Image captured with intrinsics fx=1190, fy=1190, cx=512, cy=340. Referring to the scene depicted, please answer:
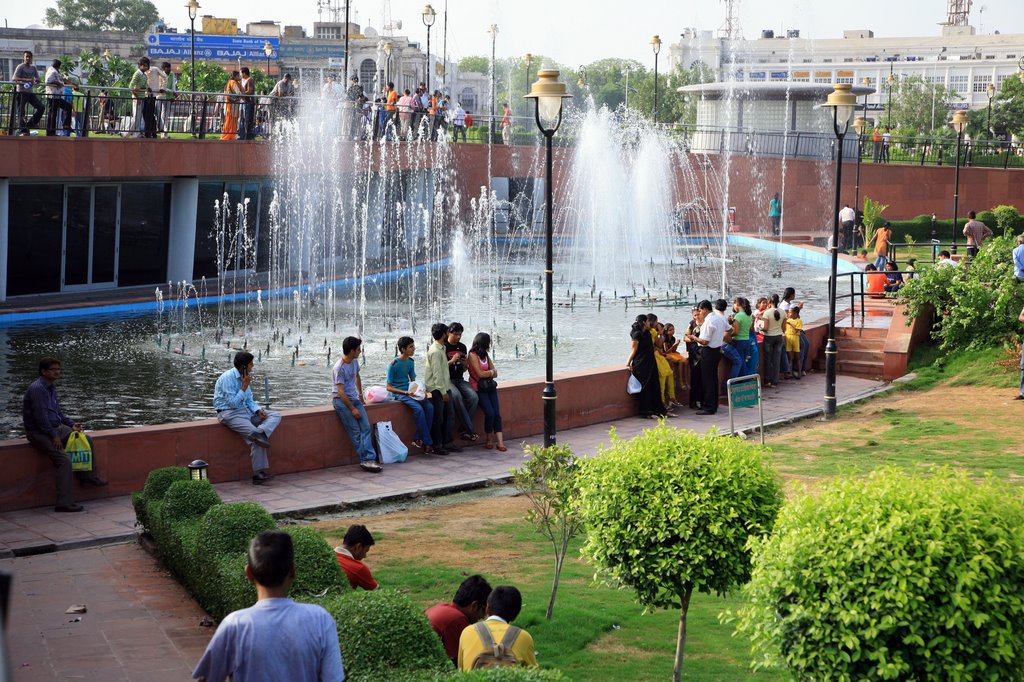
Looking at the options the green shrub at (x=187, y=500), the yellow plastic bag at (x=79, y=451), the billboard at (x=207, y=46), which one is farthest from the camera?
the billboard at (x=207, y=46)

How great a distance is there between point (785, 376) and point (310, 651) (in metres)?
14.7

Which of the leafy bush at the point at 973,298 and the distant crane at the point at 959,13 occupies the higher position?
the distant crane at the point at 959,13

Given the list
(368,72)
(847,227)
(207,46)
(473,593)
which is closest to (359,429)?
(473,593)

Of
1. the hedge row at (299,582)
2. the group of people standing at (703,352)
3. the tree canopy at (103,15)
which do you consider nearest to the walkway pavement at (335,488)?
the group of people standing at (703,352)

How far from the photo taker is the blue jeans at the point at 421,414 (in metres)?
12.5

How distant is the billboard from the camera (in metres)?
83.6

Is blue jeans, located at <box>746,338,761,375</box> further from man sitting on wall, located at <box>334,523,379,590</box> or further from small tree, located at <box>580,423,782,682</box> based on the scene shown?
man sitting on wall, located at <box>334,523,379,590</box>

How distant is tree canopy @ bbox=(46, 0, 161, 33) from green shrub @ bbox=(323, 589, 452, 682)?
4618 inches

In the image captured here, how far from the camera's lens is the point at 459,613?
6.47 meters

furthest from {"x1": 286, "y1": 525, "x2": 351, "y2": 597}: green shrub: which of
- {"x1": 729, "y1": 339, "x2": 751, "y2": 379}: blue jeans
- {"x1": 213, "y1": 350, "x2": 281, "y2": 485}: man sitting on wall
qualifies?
{"x1": 729, "y1": 339, "x2": 751, "y2": 379}: blue jeans

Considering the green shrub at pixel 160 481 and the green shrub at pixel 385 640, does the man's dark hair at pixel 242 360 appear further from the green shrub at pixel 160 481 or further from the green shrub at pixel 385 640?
the green shrub at pixel 385 640

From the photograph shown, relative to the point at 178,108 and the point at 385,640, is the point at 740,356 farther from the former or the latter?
the point at 178,108

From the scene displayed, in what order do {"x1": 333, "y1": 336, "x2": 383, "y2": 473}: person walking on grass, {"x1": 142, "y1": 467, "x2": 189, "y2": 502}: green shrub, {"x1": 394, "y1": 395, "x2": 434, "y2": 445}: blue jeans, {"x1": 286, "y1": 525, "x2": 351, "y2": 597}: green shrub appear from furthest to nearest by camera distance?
{"x1": 394, "y1": 395, "x2": 434, "y2": 445}: blue jeans, {"x1": 333, "y1": 336, "x2": 383, "y2": 473}: person walking on grass, {"x1": 142, "y1": 467, "x2": 189, "y2": 502}: green shrub, {"x1": 286, "y1": 525, "x2": 351, "y2": 597}: green shrub

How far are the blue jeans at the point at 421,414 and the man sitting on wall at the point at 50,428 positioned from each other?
11.6ft
